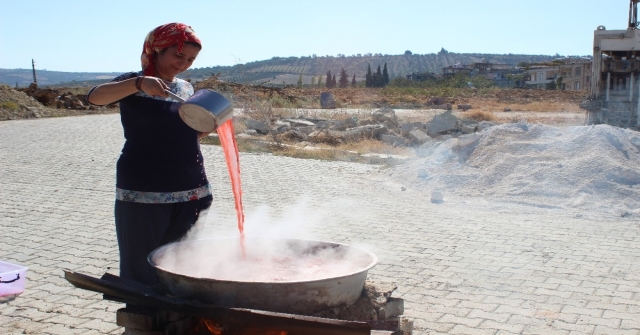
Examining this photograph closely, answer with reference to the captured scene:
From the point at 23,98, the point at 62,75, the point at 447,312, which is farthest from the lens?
the point at 62,75

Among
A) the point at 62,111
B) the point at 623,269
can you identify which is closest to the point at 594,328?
the point at 623,269

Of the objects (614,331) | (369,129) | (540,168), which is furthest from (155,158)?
(369,129)

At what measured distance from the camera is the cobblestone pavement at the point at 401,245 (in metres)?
4.33

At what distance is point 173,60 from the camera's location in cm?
301

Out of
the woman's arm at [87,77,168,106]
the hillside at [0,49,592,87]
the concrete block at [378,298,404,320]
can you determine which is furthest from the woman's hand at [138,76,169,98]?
the hillside at [0,49,592,87]

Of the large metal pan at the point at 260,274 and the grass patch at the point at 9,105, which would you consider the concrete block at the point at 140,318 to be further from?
the grass patch at the point at 9,105

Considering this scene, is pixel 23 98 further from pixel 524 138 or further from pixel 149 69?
pixel 149 69

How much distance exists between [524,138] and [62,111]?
74.7 feet

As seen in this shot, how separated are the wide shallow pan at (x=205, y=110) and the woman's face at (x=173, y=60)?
257mm

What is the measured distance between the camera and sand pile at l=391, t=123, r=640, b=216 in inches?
336

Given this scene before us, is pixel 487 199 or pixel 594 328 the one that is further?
pixel 487 199

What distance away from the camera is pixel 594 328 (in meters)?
4.12

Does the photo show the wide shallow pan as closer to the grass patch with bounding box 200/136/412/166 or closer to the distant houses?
the grass patch with bounding box 200/136/412/166

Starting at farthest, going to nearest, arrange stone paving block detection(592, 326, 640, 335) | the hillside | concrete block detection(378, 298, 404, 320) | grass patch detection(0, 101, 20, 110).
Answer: the hillside < grass patch detection(0, 101, 20, 110) < stone paving block detection(592, 326, 640, 335) < concrete block detection(378, 298, 404, 320)
